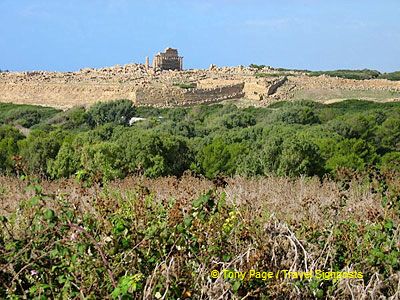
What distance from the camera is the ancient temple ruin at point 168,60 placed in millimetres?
62812

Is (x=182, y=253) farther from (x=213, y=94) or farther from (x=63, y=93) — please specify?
(x=63, y=93)

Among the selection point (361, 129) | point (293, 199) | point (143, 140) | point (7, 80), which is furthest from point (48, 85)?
point (293, 199)

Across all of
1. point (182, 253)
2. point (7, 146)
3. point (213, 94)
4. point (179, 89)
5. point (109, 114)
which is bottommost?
point (109, 114)

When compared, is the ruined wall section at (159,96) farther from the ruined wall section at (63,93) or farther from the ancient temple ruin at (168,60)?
the ancient temple ruin at (168,60)

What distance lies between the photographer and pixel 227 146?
1631 centimetres

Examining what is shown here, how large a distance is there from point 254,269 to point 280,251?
10.5 inches

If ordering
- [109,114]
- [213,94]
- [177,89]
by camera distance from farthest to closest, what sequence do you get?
[213,94], [177,89], [109,114]

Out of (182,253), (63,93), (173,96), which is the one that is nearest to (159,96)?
(173,96)

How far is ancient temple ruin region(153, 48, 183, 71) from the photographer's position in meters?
62.8

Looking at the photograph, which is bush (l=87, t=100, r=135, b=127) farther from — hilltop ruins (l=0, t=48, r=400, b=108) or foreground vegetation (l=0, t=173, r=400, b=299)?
foreground vegetation (l=0, t=173, r=400, b=299)

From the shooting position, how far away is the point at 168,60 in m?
64.1

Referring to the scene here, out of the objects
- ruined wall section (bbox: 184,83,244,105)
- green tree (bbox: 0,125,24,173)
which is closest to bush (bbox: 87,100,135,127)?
ruined wall section (bbox: 184,83,244,105)

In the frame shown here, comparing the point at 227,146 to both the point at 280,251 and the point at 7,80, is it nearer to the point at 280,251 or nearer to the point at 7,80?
the point at 280,251

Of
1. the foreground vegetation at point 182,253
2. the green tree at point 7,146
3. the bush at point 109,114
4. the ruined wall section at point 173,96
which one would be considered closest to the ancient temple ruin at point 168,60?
the ruined wall section at point 173,96
